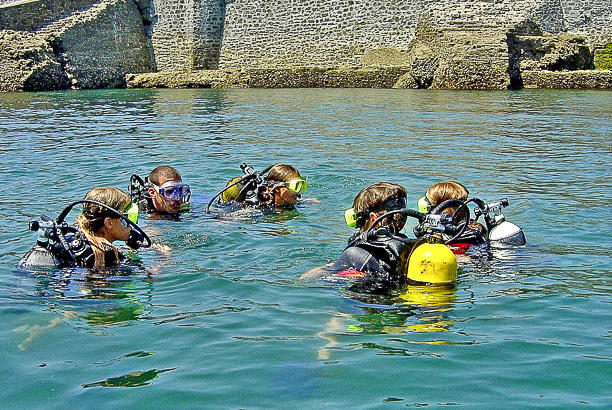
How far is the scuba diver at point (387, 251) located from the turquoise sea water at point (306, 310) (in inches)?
5.5

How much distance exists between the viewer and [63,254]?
4625 mm

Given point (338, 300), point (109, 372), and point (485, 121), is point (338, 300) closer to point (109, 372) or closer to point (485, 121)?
point (109, 372)

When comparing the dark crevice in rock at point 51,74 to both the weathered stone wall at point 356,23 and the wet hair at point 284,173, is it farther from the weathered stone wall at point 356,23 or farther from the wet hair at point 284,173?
the wet hair at point 284,173

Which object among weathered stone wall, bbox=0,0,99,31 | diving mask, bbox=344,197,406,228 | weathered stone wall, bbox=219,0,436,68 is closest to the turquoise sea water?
diving mask, bbox=344,197,406,228

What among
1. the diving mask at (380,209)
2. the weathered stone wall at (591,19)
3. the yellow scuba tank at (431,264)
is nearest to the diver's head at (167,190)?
the diving mask at (380,209)

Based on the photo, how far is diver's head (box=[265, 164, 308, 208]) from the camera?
7070 mm

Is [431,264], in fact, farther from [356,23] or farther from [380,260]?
[356,23]

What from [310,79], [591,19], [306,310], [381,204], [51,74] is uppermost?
[591,19]

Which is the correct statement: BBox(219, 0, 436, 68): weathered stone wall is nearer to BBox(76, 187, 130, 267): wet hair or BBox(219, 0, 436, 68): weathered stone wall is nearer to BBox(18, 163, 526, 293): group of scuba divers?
BBox(18, 163, 526, 293): group of scuba divers

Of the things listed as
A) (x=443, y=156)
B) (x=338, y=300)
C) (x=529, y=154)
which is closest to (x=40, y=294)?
(x=338, y=300)

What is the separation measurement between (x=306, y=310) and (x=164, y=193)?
2.88 m

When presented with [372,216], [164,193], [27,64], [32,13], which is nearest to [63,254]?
[372,216]

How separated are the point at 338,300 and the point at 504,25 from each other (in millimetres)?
21544

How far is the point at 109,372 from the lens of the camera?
132 inches
